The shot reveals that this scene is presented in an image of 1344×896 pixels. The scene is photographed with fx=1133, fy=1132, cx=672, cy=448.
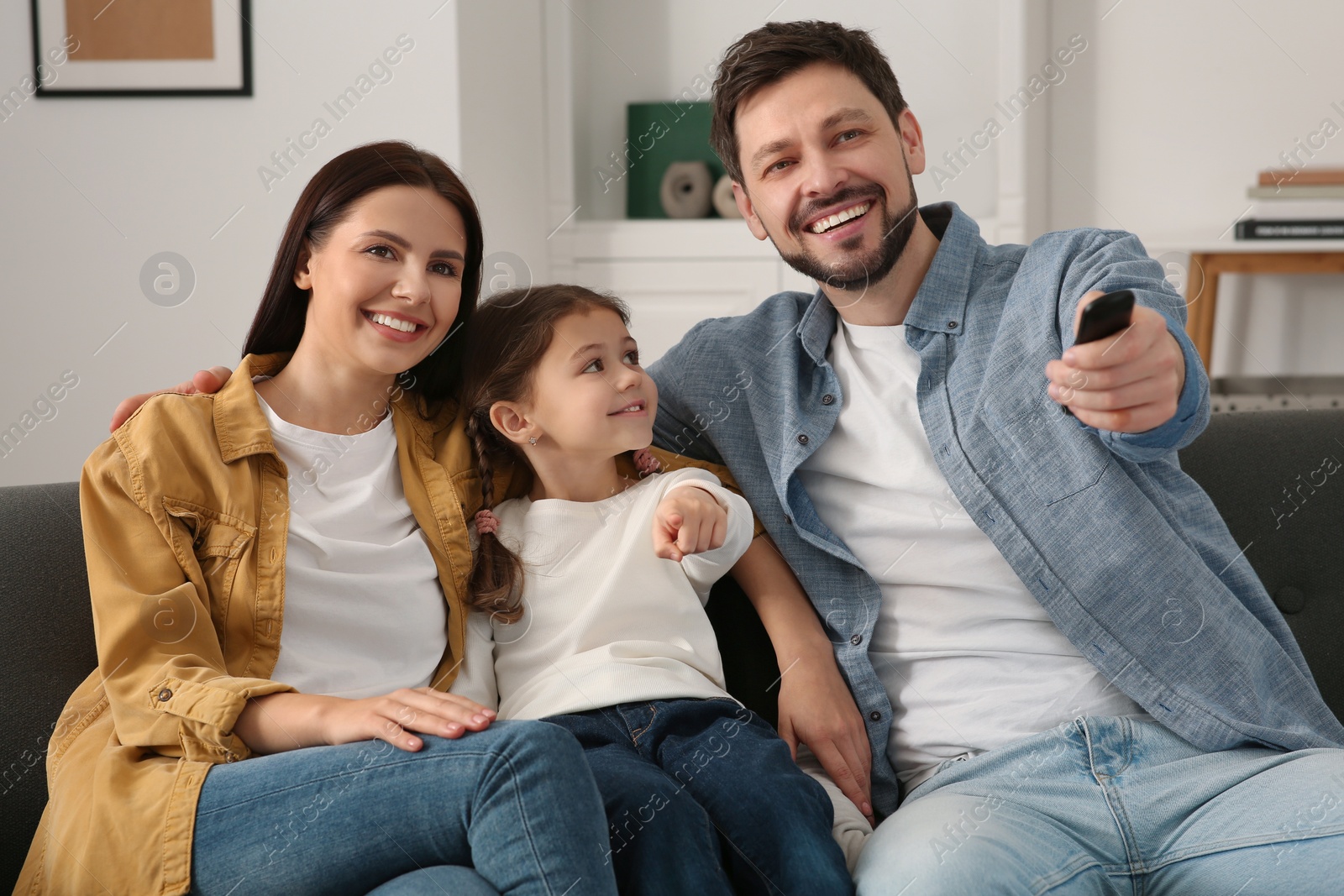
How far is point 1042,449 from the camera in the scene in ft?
4.01

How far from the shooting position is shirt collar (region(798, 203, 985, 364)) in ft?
4.40

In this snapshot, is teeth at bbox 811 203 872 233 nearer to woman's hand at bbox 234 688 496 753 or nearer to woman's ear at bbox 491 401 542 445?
woman's ear at bbox 491 401 542 445

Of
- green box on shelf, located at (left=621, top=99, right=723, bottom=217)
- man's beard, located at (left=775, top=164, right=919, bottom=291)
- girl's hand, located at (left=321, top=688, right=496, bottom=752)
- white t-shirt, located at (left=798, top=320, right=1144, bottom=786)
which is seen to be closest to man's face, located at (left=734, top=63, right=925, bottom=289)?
man's beard, located at (left=775, top=164, right=919, bottom=291)

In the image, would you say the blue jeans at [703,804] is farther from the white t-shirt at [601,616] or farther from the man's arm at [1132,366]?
the man's arm at [1132,366]

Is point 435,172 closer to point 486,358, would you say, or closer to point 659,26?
point 486,358

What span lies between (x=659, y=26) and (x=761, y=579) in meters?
2.66

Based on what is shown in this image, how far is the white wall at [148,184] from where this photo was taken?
2.87m

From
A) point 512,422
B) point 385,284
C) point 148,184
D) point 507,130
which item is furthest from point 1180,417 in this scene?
point 148,184

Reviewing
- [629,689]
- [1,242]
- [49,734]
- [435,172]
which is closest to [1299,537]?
[629,689]

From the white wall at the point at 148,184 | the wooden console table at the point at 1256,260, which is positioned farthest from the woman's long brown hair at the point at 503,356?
the wooden console table at the point at 1256,260

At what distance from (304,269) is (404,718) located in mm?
567

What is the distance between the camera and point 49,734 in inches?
44.3

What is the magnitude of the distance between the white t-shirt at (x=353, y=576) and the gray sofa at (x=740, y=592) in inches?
9.6

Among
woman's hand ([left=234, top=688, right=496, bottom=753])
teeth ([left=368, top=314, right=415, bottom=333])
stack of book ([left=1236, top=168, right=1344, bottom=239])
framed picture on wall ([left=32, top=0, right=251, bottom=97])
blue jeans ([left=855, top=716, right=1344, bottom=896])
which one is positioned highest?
framed picture on wall ([left=32, top=0, right=251, bottom=97])
